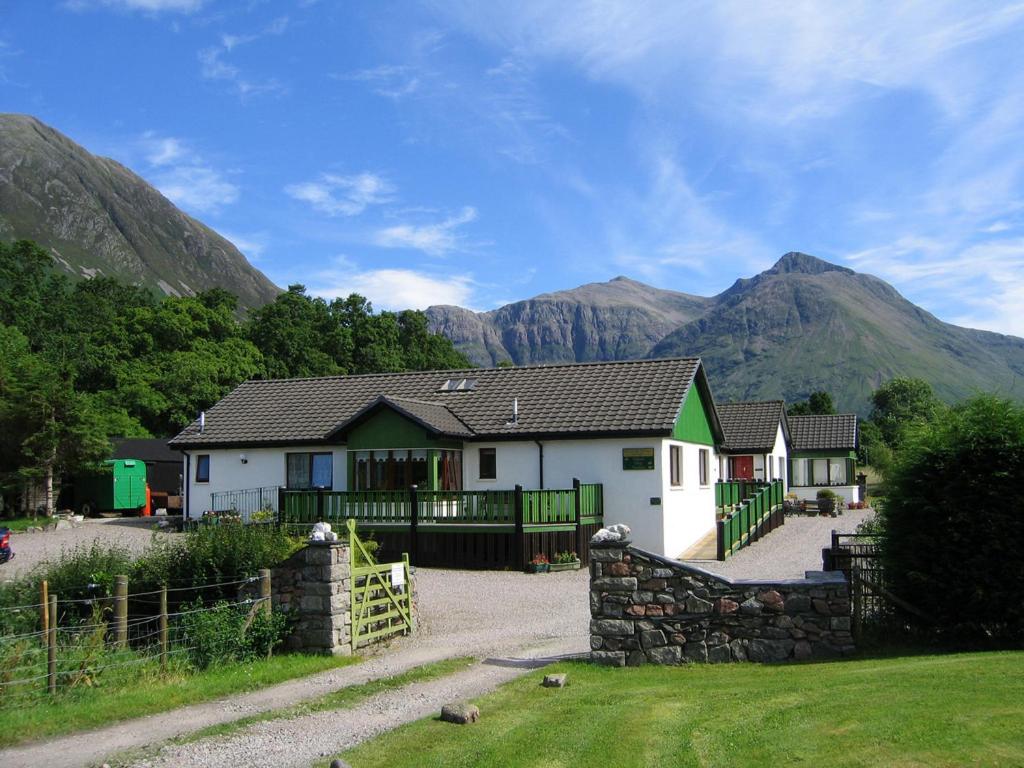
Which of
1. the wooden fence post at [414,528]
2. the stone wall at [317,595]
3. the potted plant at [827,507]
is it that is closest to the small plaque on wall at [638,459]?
the wooden fence post at [414,528]

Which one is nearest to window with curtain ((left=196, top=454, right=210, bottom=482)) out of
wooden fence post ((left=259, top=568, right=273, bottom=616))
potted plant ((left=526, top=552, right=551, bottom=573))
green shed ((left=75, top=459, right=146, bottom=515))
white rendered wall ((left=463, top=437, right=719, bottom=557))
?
white rendered wall ((left=463, top=437, right=719, bottom=557))

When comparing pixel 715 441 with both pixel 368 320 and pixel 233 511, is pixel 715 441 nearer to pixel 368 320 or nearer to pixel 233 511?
pixel 233 511

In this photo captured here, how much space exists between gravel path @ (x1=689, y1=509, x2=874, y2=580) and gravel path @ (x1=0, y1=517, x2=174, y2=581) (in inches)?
546

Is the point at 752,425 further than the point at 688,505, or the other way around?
the point at 752,425

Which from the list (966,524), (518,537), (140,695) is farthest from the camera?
(518,537)

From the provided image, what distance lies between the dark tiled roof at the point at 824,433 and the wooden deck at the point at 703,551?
2215cm

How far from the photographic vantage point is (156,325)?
62.1 metres

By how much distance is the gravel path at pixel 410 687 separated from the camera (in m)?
8.44

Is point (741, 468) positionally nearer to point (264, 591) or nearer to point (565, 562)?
point (565, 562)

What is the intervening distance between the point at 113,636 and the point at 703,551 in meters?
17.3

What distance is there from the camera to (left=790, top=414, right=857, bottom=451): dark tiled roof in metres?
48.7

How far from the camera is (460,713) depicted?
29.1ft

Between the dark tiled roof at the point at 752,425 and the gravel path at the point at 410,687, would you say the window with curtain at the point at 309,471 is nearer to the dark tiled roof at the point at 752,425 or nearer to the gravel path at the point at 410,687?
the gravel path at the point at 410,687

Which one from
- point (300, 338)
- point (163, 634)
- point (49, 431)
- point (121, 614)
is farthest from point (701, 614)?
point (300, 338)
